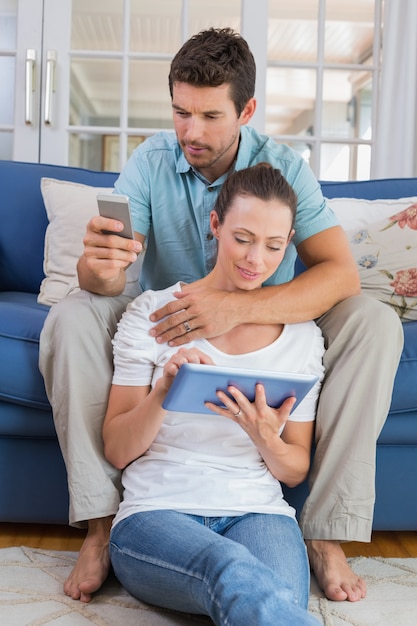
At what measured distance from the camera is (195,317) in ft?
4.99

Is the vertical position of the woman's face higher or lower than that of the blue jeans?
higher

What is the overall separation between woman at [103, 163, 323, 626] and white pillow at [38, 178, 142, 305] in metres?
0.81

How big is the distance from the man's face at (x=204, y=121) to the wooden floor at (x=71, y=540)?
0.90m

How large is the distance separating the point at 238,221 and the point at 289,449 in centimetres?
43

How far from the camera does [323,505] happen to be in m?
1.54

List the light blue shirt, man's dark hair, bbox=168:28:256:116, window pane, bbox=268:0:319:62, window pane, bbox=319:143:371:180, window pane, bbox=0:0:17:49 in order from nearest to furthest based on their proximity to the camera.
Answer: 1. man's dark hair, bbox=168:28:256:116
2. the light blue shirt
3. window pane, bbox=0:0:17:49
4. window pane, bbox=319:143:371:180
5. window pane, bbox=268:0:319:62

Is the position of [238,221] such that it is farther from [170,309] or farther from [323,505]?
[323,505]

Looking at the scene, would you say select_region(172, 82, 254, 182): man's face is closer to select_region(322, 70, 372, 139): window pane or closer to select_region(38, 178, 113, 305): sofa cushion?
select_region(38, 178, 113, 305): sofa cushion

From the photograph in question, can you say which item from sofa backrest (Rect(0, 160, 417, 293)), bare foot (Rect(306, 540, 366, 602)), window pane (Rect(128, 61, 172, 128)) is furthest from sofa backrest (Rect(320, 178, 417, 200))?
window pane (Rect(128, 61, 172, 128))

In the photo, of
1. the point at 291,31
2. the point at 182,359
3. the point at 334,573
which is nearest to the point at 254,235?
the point at 182,359

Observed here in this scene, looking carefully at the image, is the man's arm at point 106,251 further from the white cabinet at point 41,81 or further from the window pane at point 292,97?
the window pane at point 292,97

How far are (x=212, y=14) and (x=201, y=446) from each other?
459cm

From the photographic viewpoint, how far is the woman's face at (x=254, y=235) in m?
1.48

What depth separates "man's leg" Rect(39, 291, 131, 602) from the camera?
61.1 inches
